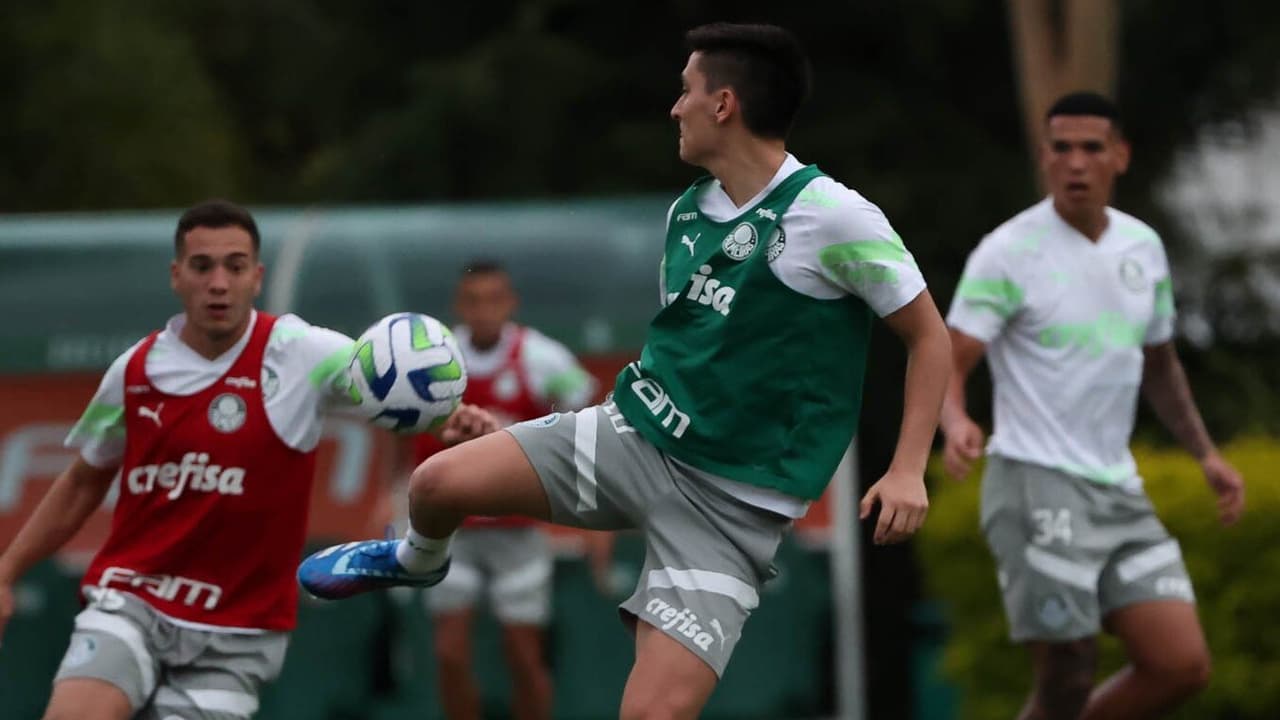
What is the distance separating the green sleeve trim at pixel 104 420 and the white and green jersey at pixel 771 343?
65.5 inches

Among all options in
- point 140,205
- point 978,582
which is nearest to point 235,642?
point 978,582

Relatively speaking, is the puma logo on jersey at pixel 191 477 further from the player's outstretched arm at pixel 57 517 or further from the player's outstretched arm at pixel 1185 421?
the player's outstretched arm at pixel 1185 421

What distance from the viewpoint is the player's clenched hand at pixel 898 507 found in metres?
5.45

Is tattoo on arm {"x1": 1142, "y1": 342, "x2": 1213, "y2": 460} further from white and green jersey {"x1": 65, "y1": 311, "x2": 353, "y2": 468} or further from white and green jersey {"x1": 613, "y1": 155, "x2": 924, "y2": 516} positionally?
white and green jersey {"x1": 65, "y1": 311, "x2": 353, "y2": 468}

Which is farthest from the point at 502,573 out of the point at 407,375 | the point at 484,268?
the point at 407,375

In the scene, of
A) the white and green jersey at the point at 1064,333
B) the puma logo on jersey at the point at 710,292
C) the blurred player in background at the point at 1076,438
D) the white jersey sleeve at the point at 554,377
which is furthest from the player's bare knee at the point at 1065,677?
the white jersey sleeve at the point at 554,377

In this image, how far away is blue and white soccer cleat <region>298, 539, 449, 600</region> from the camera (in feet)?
20.1

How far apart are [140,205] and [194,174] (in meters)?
0.52

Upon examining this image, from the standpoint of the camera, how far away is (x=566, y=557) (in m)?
11.4

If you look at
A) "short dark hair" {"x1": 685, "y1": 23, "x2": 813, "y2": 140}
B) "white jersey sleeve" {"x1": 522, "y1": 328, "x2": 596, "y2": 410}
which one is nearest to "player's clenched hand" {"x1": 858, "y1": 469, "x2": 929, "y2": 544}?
"short dark hair" {"x1": 685, "y1": 23, "x2": 813, "y2": 140}

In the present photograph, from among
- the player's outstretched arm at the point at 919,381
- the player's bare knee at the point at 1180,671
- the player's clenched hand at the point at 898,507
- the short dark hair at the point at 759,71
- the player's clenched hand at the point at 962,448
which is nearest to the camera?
the player's clenched hand at the point at 898,507

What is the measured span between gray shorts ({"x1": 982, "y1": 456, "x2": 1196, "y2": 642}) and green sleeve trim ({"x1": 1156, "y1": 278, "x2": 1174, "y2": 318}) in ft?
2.03

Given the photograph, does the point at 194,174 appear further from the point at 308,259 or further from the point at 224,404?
the point at 224,404

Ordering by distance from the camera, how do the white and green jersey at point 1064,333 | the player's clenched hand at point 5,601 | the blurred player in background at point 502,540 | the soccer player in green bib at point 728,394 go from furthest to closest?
1. the blurred player in background at point 502,540
2. the white and green jersey at point 1064,333
3. the player's clenched hand at point 5,601
4. the soccer player in green bib at point 728,394
